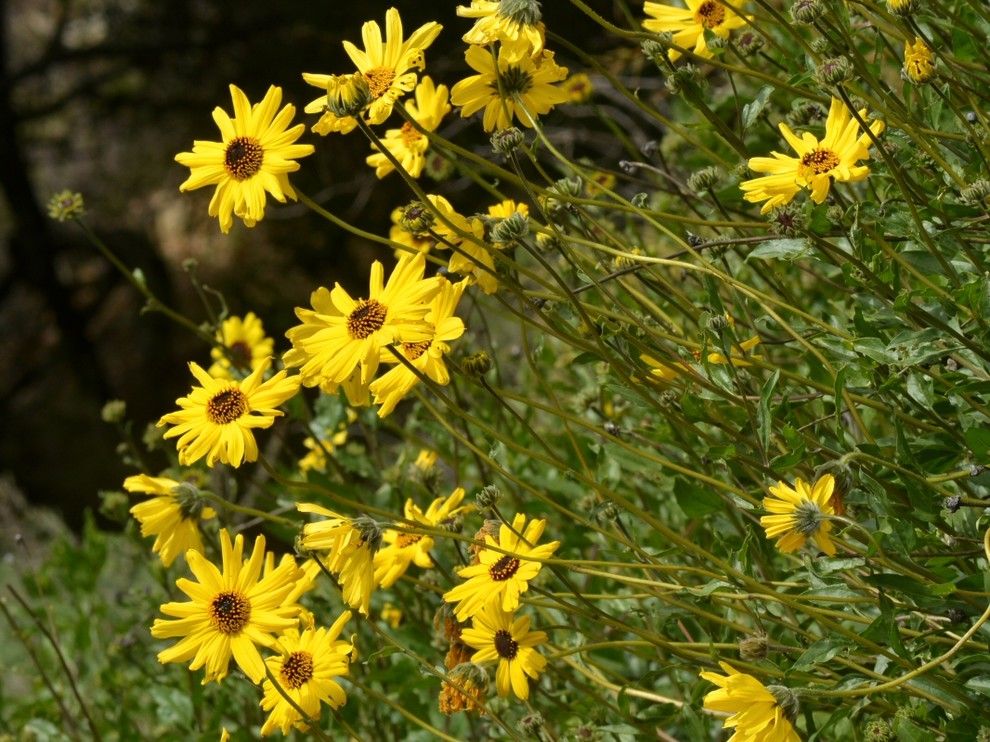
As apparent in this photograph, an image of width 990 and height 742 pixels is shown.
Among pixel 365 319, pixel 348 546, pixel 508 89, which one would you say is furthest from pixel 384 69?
pixel 348 546

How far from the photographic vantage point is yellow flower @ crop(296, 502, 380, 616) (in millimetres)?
1289

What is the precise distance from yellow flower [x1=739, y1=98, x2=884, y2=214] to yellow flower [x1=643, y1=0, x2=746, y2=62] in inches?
9.3

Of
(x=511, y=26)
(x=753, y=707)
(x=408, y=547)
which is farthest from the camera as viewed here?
(x=408, y=547)

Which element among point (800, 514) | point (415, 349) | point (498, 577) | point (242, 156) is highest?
point (242, 156)

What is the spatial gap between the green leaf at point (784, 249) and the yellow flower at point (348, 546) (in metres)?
0.56

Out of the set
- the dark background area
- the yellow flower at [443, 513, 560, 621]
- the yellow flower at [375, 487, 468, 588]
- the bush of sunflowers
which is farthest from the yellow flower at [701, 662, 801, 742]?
the dark background area

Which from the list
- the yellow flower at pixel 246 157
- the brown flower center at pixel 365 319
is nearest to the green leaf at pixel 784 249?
the brown flower center at pixel 365 319

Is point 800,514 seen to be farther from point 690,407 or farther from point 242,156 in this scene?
point 242,156

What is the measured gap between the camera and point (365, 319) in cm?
127

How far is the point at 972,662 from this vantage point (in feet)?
4.34

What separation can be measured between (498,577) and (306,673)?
29 cm

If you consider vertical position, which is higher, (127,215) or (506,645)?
(506,645)

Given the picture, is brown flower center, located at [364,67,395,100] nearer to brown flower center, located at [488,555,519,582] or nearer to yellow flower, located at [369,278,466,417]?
yellow flower, located at [369,278,466,417]

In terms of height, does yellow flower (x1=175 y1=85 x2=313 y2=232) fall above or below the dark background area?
above
